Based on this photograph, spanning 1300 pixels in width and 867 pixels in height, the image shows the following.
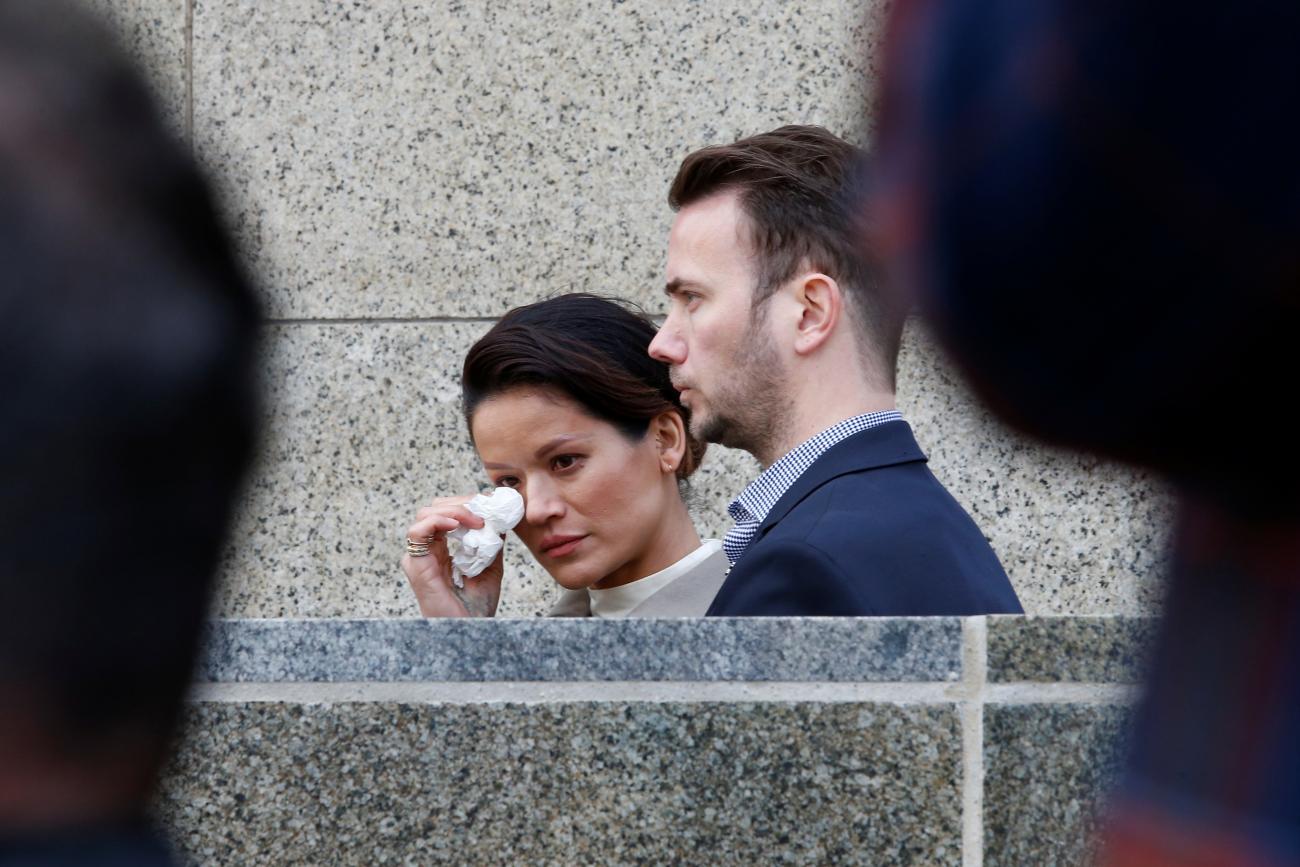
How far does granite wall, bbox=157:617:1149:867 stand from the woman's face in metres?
1.45

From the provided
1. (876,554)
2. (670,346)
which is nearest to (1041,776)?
(876,554)

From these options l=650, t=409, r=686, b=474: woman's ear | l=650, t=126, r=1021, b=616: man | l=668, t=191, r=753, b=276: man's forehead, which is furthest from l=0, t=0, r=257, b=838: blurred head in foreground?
l=650, t=409, r=686, b=474: woman's ear

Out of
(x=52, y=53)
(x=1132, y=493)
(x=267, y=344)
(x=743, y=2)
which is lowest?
(x=1132, y=493)

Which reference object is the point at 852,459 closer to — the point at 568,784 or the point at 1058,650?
the point at 1058,650

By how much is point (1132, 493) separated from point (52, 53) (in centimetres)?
469

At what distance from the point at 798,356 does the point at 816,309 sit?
11cm

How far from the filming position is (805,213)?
3688 millimetres

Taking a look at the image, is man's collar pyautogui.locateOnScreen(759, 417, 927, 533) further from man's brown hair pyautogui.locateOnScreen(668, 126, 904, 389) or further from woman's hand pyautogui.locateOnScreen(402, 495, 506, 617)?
woman's hand pyautogui.locateOnScreen(402, 495, 506, 617)

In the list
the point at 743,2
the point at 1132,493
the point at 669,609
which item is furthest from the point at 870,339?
the point at 743,2

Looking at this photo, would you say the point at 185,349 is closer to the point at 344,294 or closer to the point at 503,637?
the point at 503,637

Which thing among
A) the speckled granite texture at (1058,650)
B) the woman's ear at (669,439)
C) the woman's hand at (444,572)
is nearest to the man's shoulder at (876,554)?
the speckled granite texture at (1058,650)

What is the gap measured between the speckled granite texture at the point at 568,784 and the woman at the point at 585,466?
147cm

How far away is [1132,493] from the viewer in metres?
5.13

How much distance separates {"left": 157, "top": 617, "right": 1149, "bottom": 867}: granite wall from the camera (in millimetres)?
2521
